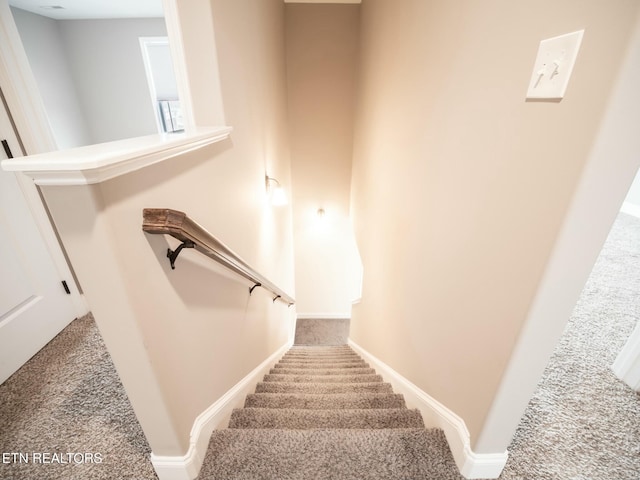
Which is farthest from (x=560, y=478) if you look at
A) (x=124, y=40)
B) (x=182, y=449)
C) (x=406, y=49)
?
(x=124, y=40)

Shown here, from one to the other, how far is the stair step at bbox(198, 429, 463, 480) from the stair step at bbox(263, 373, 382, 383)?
93 centimetres

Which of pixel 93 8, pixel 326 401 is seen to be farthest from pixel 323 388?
pixel 93 8

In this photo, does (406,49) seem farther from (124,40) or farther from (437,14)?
(124,40)

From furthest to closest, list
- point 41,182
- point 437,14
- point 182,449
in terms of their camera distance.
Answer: point 437,14 < point 182,449 < point 41,182

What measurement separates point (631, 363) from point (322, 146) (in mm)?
3566

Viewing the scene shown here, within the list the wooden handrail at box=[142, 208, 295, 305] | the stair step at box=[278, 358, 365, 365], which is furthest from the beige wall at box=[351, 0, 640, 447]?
the stair step at box=[278, 358, 365, 365]

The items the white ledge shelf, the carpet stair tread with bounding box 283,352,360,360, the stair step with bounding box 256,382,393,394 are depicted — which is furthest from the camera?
the carpet stair tread with bounding box 283,352,360,360

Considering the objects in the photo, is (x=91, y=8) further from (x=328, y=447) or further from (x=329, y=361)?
(x=328, y=447)

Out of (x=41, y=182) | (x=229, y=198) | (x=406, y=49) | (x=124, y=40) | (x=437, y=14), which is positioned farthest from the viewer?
(x=124, y=40)

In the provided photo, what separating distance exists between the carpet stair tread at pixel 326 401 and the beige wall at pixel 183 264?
201 millimetres

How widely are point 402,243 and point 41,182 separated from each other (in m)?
1.54

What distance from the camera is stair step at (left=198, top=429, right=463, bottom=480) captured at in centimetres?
107

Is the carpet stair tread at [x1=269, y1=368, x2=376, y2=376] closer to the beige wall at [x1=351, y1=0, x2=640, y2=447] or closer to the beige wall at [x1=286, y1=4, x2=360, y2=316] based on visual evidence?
the beige wall at [x1=351, y1=0, x2=640, y2=447]

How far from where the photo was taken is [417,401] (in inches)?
57.1
